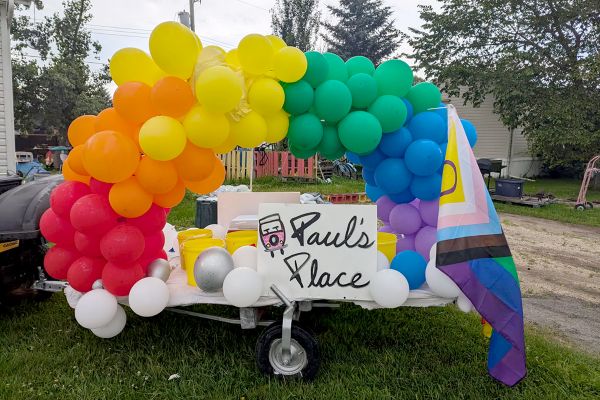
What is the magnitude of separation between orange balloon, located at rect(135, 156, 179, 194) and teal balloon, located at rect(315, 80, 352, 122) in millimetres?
1118

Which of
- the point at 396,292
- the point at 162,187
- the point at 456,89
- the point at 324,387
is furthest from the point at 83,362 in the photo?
the point at 456,89

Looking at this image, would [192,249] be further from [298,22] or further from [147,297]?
[298,22]

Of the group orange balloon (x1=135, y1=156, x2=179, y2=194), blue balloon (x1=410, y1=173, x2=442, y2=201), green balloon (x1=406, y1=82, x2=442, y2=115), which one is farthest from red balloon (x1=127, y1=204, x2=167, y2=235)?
green balloon (x1=406, y1=82, x2=442, y2=115)

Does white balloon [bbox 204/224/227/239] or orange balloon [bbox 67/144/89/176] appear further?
white balloon [bbox 204/224/227/239]

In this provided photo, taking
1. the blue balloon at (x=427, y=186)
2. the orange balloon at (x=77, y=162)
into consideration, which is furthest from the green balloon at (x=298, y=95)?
the orange balloon at (x=77, y=162)

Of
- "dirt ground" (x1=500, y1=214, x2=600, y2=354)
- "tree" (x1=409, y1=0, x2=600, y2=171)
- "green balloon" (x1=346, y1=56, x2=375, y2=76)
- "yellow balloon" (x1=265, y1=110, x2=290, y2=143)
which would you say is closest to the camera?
"yellow balloon" (x1=265, y1=110, x2=290, y2=143)

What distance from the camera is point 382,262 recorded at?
3.16 metres

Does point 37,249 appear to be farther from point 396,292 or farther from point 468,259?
point 468,259

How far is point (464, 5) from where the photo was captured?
18266 mm

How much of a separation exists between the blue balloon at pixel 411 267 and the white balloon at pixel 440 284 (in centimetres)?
13

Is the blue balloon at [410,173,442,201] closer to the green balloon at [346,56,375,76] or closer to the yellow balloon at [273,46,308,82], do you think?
the green balloon at [346,56,375,76]

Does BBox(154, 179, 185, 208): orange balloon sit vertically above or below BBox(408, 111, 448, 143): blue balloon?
below

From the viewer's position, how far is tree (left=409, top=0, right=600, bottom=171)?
51.2 ft

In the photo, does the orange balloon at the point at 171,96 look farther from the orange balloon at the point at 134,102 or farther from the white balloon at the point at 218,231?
the white balloon at the point at 218,231
